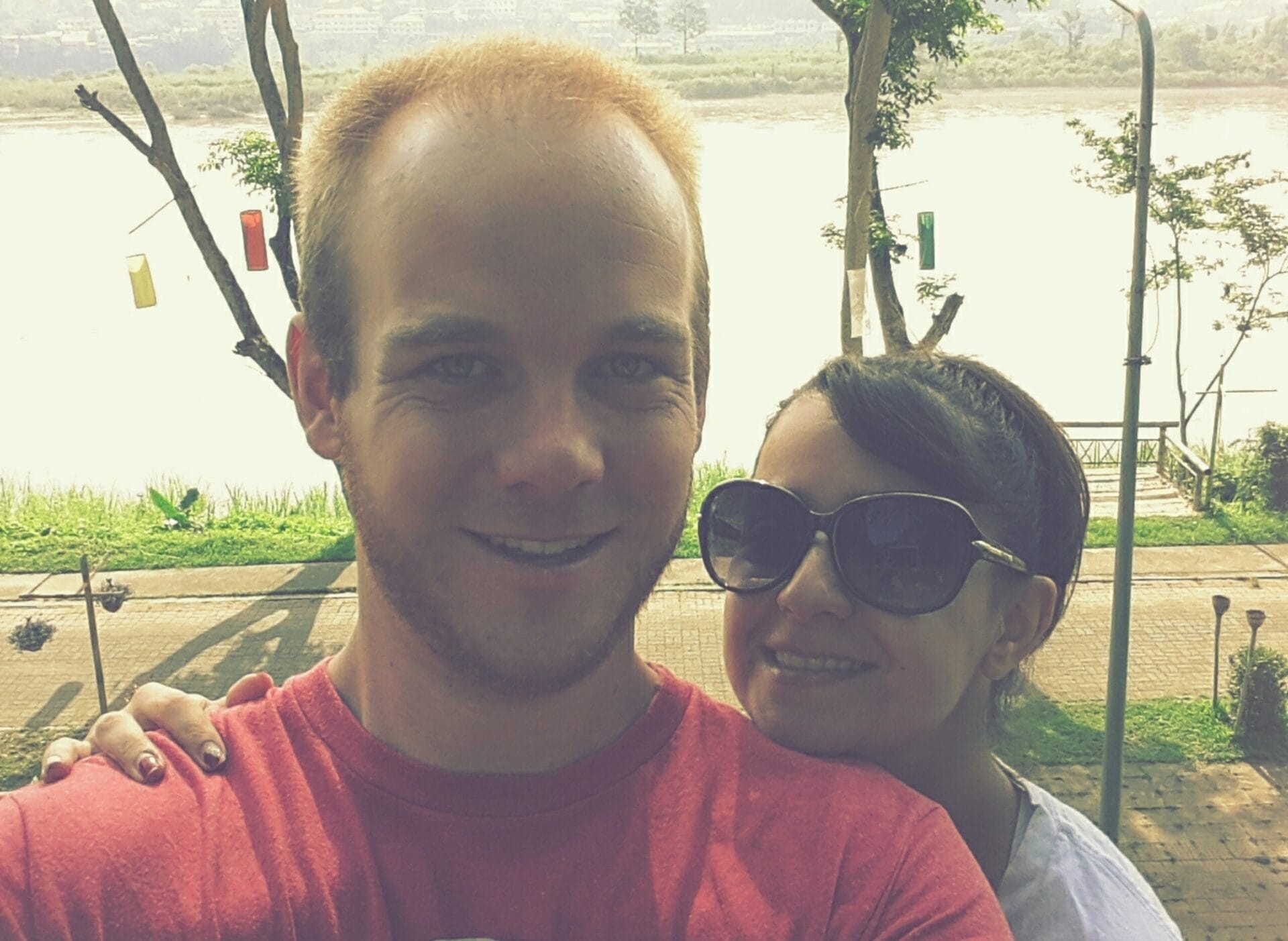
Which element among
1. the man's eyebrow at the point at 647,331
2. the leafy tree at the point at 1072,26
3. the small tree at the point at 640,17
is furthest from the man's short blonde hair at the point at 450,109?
the leafy tree at the point at 1072,26

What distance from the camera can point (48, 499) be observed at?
19.2 meters

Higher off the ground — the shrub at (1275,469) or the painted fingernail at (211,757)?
the painted fingernail at (211,757)

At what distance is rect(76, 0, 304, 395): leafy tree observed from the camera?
12195 mm

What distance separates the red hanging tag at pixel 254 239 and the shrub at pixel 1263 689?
9787 millimetres

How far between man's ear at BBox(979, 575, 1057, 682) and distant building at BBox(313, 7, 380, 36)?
4102 centimetres

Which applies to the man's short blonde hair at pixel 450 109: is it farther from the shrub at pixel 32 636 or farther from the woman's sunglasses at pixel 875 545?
the shrub at pixel 32 636

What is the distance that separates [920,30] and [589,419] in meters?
11.1

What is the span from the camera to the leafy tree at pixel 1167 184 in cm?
1681

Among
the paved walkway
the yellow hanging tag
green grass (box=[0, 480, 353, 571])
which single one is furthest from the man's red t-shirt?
green grass (box=[0, 480, 353, 571])

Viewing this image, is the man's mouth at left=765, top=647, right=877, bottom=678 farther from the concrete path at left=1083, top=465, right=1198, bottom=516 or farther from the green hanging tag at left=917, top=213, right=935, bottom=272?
the concrete path at left=1083, top=465, right=1198, bottom=516

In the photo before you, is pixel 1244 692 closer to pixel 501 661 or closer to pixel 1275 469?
pixel 1275 469

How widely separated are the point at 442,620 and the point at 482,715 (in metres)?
0.16

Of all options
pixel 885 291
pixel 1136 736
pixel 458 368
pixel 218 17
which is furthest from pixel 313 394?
pixel 218 17

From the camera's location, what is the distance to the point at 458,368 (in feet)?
5.03
